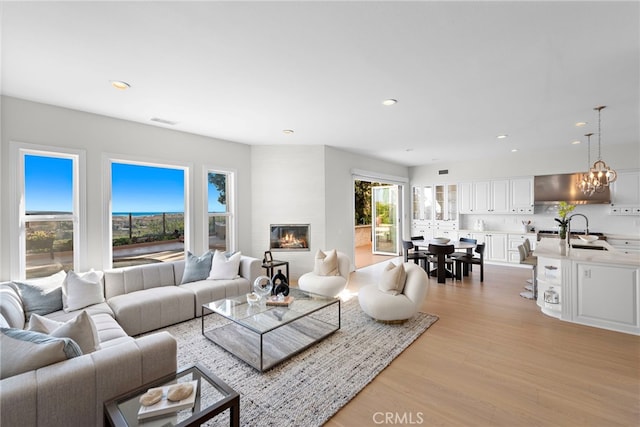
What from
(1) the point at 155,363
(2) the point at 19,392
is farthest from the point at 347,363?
(2) the point at 19,392

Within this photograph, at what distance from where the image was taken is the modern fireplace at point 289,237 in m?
5.72

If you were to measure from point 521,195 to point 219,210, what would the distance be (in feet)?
23.2

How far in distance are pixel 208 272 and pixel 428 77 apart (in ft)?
12.7

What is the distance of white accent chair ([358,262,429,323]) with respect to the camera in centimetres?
332

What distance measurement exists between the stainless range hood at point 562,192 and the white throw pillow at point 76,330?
27.5ft

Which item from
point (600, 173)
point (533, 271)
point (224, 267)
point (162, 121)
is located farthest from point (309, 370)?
point (600, 173)

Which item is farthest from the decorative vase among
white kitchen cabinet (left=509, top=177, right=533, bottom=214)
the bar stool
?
white kitchen cabinet (left=509, top=177, right=533, bottom=214)

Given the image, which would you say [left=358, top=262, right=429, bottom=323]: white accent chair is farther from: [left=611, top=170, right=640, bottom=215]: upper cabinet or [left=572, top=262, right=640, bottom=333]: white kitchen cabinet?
[left=611, top=170, right=640, bottom=215]: upper cabinet

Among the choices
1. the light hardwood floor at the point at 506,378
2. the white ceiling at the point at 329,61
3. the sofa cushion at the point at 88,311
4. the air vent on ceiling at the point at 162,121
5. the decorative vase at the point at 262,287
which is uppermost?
the air vent on ceiling at the point at 162,121

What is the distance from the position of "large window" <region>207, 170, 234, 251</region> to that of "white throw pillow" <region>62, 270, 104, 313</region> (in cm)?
205

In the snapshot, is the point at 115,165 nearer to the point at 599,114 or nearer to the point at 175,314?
the point at 175,314

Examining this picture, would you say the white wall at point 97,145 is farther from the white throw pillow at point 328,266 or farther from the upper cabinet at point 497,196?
the upper cabinet at point 497,196

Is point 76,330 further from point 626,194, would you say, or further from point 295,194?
point 626,194

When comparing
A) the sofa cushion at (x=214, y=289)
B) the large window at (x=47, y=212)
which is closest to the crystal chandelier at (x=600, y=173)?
the sofa cushion at (x=214, y=289)
